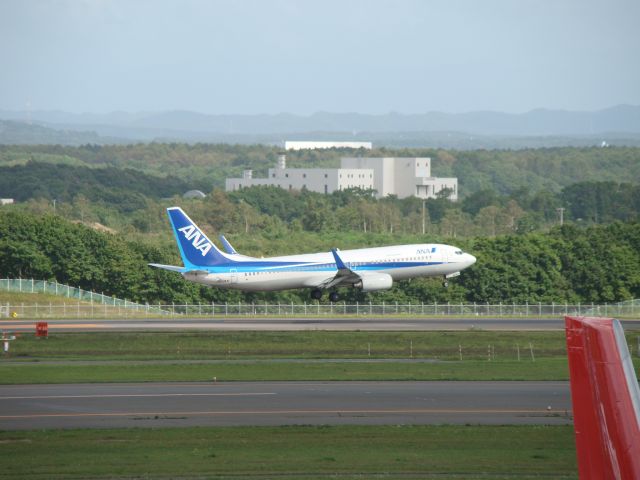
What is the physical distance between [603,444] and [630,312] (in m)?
67.4

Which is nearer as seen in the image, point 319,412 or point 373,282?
point 319,412

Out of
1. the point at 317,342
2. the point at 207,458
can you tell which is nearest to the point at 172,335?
the point at 317,342

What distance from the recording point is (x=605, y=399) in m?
12.3

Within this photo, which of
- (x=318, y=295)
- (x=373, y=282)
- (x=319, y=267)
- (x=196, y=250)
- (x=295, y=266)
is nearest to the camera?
(x=196, y=250)

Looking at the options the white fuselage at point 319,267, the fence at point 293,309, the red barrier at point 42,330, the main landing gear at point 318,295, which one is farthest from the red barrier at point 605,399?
the fence at point 293,309

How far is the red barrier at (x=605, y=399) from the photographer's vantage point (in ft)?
39.6

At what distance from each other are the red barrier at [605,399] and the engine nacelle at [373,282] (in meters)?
61.6

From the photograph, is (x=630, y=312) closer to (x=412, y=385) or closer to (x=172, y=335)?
(x=172, y=335)

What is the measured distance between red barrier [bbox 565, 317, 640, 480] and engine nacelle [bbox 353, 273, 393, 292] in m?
61.6

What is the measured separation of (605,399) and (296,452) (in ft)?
50.4

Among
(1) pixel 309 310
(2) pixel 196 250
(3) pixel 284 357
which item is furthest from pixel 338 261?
(3) pixel 284 357

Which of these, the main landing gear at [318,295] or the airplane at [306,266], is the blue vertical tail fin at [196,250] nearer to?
the airplane at [306,266]

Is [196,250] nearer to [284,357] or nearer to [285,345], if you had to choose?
[285,345]

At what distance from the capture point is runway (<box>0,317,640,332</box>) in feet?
216
